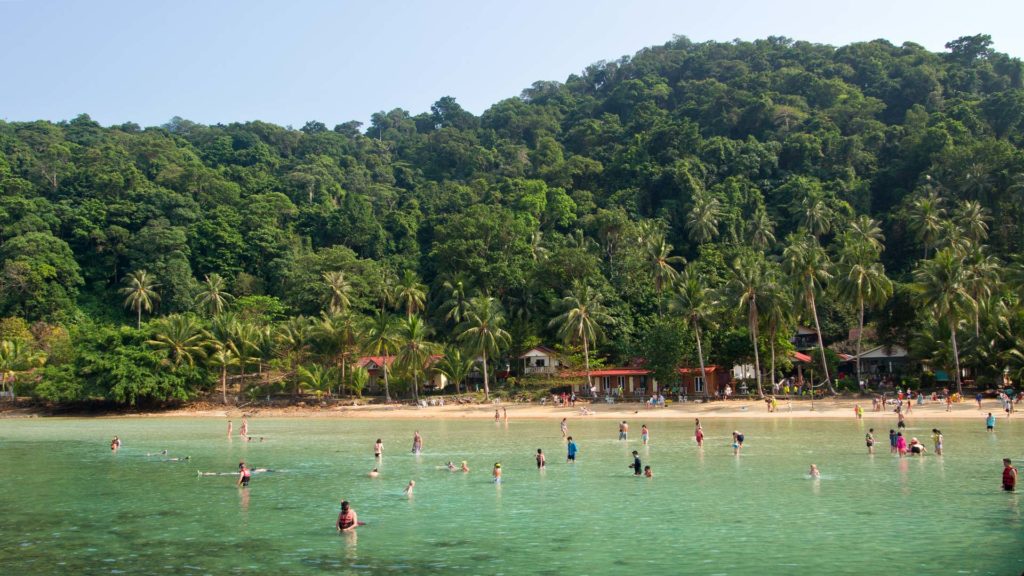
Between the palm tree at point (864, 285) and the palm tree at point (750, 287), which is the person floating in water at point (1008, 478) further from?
the palm tree at point (864, 285)

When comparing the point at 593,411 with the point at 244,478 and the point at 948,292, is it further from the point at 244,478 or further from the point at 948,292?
the point at 244,478

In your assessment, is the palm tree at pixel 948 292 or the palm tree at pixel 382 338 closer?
the palm tree at pixel 948 292

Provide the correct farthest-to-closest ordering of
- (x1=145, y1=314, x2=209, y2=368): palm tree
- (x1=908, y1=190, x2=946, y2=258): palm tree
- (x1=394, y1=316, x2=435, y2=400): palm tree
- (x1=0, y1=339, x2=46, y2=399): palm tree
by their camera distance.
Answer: (x1=908, y1=190, x2=946, y2=258): palm tree → (x1=0, y1=339, x2=46, y2=399): palm tree → (x1=145, y1=314, x2=209, y2=368): palm tree → (x1=394, y1=316, x2=435, y2=400): palm tree

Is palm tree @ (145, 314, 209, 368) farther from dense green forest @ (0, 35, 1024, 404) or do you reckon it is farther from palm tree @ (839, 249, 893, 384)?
palm tree @ (839, 249, 893, 384)

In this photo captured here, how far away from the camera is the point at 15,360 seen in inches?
3327

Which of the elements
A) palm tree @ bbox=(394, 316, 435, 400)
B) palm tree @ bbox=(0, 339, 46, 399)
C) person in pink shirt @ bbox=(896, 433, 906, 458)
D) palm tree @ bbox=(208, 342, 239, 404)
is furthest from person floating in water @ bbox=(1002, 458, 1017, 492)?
palm tree @ bbox=(0, 339, 46, 399)

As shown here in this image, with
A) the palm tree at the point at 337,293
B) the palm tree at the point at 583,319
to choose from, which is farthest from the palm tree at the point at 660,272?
the palm tree at the point at 337,293

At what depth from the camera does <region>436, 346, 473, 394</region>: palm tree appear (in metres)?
82.7

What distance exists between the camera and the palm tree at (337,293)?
304 feet

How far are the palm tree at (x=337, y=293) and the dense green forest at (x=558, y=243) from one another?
0.96 feet

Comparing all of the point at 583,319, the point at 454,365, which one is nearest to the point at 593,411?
the point at 583,319

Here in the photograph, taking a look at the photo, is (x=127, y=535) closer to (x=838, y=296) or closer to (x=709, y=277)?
(x=838, y=296)

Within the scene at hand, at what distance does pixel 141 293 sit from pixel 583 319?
53.3 metres

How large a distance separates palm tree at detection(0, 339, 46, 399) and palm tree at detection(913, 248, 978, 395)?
81.0 meters
